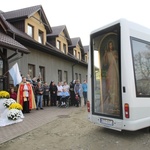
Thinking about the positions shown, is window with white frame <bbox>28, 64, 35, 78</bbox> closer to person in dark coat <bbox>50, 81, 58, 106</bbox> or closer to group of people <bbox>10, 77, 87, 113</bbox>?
group of people <bbox>10, 77, 87, 113</bbox>

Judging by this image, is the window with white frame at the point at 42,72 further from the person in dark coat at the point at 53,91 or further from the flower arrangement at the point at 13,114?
the flower arrangement at the point at 13,114

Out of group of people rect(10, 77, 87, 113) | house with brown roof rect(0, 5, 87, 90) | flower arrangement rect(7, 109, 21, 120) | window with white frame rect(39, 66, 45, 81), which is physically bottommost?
flower arrangement rect(7, 109, 21, 120)

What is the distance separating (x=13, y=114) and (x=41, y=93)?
13.4ft

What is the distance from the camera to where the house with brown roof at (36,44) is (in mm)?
14057

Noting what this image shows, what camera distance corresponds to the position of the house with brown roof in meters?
14.1

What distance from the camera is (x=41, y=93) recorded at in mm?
12859

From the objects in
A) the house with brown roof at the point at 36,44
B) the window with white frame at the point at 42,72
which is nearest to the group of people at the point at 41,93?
the house with brown roof at the point at 36,44

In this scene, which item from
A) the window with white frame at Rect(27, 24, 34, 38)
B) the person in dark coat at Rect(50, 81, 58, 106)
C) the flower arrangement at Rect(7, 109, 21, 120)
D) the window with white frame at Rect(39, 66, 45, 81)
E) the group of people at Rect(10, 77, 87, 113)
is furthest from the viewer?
the window with white frame at Rect(39, 66, 45, 81)

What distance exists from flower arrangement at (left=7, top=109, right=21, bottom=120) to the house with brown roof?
371 centimetres

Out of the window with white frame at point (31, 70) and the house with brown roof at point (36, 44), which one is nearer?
the house with brown roof at point (36, 44)

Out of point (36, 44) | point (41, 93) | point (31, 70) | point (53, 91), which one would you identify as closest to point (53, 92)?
point (53, 91)

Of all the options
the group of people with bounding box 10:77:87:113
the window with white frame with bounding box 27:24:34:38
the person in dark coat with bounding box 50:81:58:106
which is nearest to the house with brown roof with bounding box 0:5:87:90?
the window with white frame with bounding box 27:24:34:38

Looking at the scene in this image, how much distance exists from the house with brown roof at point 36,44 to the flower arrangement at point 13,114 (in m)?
3.71

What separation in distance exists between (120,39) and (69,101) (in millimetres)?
9399
